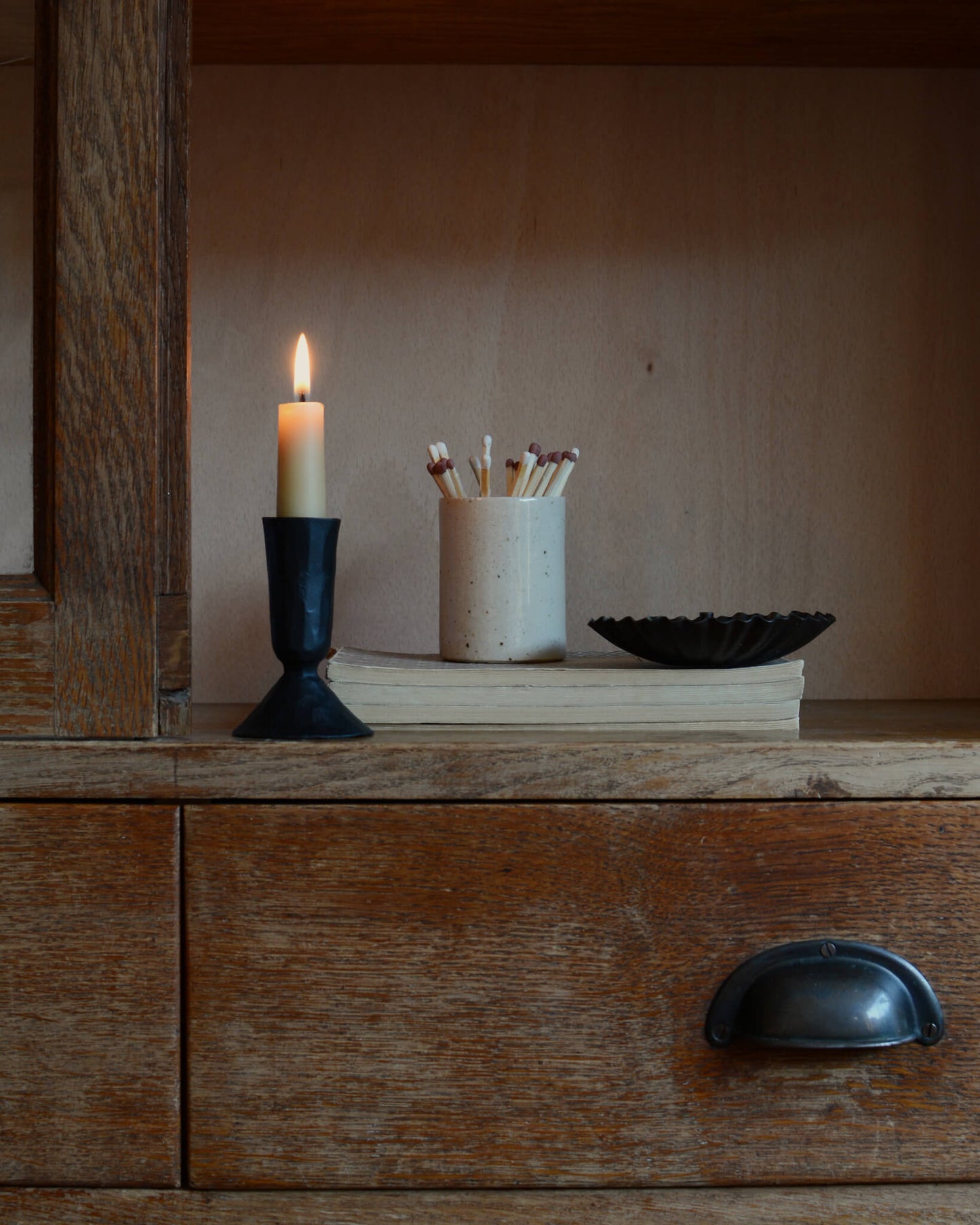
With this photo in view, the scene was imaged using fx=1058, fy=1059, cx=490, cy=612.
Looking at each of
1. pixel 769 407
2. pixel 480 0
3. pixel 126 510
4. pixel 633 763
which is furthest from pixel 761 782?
pixel 480 0

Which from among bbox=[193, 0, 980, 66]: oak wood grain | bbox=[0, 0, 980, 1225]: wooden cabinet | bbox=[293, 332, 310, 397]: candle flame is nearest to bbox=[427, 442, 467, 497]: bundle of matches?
bbox=[293, 332, 310, 397]: candle flame

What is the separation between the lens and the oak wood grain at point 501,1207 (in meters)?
0.53

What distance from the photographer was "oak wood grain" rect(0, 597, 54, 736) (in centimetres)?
55

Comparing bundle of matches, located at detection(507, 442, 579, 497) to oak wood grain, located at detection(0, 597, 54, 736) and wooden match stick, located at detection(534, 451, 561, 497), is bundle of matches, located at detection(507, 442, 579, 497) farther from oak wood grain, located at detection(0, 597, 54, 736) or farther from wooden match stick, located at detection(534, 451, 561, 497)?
oak wood grain, located at detection(0, 597, 54, 736)

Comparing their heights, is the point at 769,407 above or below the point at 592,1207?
above

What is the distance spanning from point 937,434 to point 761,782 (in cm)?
52

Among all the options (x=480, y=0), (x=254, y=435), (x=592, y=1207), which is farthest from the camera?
(x=254, y=435)

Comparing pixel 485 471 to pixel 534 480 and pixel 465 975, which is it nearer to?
pixel 534 480

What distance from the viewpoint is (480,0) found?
2.58ft

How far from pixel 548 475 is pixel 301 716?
273 mm

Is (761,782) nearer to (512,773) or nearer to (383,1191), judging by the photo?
(512,773)

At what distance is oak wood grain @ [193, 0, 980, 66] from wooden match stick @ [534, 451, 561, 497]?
35 cm

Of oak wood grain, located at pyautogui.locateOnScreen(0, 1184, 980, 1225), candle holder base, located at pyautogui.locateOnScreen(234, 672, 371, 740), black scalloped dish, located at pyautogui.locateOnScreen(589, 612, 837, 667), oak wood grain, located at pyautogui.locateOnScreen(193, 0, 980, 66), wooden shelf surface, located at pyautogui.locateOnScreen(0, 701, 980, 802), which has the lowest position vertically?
oak wood grain, located at pyautogui.locateOnScreen(0, 1184, 980, 1225)

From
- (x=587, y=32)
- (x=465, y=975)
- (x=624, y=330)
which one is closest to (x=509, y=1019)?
(x=465, y=975)
